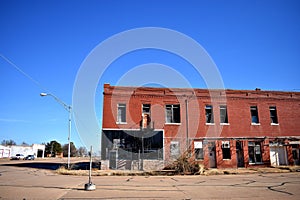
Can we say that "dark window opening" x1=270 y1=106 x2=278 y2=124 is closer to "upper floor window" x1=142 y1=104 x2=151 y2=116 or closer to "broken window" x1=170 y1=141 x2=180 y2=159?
"broken window" x1=170 y1=141 x2=180 y2=159

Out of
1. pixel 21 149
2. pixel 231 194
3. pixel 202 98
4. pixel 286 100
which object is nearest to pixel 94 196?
pixel 231 194

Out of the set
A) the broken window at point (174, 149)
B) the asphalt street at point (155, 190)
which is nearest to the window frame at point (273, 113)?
the broken window at point (174, 149)

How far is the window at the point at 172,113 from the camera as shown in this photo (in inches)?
1020

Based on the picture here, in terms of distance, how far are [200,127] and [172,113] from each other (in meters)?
3.26

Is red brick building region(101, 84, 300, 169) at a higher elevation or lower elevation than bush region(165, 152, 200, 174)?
higher

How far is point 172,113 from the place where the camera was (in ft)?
85.5

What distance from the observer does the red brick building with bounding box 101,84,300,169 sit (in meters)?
24.3

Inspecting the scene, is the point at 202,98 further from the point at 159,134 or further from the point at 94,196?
the point at 94,196

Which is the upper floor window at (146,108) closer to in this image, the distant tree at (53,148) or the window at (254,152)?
the window at (254,152)

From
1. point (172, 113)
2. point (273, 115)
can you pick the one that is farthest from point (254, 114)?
point (172, 113)

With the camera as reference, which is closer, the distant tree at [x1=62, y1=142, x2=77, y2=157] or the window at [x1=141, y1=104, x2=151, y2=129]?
the window at [x1=141, y1=104, x2=151, y2=129]

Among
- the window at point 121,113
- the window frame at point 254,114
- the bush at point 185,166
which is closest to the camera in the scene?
the bush at point 185,166

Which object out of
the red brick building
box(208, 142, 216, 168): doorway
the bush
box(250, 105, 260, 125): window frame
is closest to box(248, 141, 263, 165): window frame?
the red brick building

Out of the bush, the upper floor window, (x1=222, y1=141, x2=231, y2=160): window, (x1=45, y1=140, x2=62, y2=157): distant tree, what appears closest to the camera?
the bush
